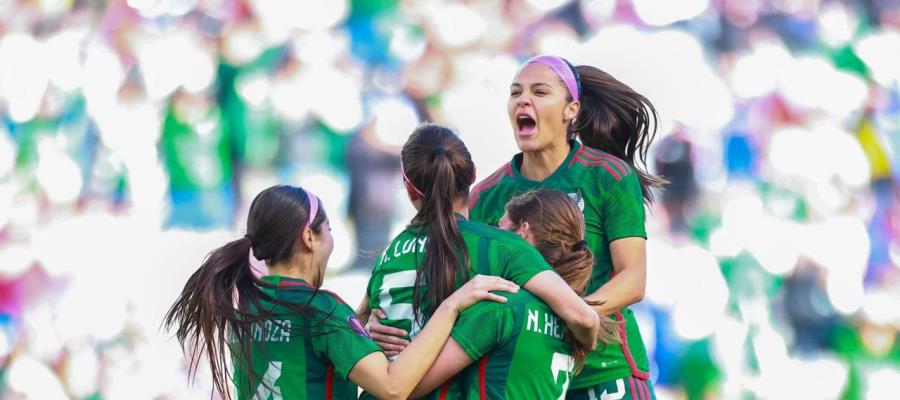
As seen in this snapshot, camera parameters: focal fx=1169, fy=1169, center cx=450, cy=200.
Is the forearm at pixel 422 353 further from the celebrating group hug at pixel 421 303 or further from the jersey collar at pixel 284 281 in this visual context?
the jersey collar at pixel 284 281

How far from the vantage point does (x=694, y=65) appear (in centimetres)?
455

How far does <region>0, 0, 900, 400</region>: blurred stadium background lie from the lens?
4.38 m

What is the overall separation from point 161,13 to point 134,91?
33 cm

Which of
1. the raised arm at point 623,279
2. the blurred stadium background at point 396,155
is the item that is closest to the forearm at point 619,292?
the raised arm at point 623,279

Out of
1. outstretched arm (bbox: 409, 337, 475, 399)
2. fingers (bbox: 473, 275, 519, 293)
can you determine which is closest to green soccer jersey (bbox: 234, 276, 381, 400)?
outstretched arm (bbox: 409, 337, 475, 399)

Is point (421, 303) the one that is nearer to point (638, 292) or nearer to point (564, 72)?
point (638, 292)

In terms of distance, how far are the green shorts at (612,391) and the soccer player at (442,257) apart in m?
0.43

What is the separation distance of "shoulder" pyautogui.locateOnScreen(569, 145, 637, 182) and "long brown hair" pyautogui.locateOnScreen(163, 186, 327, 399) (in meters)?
0.69

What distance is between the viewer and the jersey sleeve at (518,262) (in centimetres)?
210

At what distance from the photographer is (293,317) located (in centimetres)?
213

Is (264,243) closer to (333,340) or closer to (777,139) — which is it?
(333,340)

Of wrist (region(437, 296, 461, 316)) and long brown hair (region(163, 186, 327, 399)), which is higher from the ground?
long brown hair (region(163, 186, 327, 399))

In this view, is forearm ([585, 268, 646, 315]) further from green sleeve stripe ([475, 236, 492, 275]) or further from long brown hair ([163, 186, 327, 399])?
long brown hair ([163, 186, 327, 399])

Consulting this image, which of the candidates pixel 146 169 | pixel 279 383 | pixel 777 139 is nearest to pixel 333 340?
pixel 279 383
